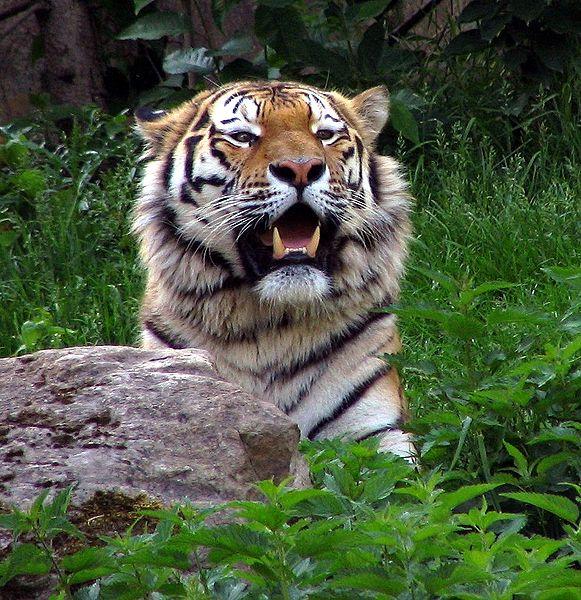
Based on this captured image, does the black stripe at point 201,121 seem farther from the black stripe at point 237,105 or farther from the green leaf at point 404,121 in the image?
the green leaf at point 404,121

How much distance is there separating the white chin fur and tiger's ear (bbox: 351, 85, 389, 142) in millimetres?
801

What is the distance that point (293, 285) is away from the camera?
4.02 metres

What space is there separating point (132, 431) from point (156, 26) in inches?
152

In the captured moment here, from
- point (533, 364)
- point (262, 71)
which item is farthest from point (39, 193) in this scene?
point (533, 364)

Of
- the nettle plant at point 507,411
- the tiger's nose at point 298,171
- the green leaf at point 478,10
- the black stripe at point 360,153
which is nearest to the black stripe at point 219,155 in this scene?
the tiger's nose at point 298,171

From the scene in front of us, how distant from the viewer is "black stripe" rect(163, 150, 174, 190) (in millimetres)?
4398

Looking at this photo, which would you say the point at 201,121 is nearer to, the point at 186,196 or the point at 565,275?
the point at 186,196

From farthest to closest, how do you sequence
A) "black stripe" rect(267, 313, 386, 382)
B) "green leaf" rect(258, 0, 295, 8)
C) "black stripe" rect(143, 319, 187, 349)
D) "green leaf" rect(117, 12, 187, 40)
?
"green leaf" rect(117, 12, 187, 40), "green leaf" rect(258, 0, 295, 8), "black stripe" rect(143, 319, 187, 349), "black stripe" rect(267, 313, 386, 382)

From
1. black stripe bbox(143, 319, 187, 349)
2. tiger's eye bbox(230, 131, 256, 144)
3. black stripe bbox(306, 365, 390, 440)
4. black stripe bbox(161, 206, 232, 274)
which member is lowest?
black stripe bbox(306, 365, 390, 440)

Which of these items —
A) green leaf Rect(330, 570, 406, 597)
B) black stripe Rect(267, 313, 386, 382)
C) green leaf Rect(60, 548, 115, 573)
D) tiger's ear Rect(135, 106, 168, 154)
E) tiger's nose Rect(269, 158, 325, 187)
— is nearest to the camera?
green leaf Rect(330, 570, 406, 597)

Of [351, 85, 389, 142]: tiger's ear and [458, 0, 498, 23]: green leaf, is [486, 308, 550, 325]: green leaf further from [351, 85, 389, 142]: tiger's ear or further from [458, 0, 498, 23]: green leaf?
[458, 0, 498, 23]: green leaf


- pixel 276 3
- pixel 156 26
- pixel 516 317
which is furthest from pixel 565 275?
pixel 156 26

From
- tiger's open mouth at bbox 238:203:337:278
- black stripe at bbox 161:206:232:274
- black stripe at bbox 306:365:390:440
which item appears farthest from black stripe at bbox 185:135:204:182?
black stripe at bbox 306:365:390:440

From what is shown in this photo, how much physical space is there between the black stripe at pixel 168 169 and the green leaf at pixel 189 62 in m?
1.93
